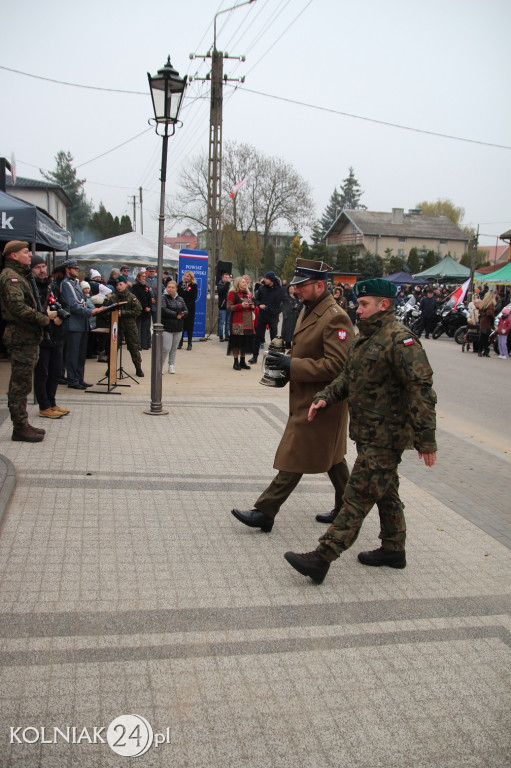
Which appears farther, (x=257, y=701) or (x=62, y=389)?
(x=62, y=389)

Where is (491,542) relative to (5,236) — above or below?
below

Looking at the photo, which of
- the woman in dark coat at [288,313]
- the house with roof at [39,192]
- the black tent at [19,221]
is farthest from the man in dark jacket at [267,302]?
the house with roof at [39,192]

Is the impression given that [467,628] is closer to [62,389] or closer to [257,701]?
[257,701]

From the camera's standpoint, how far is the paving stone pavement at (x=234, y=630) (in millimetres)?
2547

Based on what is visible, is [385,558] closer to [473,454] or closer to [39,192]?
[473,454]

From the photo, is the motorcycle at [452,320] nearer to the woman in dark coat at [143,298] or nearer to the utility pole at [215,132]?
the utility pole at [215,132]

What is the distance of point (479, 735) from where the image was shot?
2619mm

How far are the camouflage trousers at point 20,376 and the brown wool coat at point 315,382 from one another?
3.18 metres

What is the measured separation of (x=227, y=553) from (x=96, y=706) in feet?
5.52

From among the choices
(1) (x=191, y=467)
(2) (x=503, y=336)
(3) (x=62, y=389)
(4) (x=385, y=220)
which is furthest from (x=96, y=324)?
(4) (x=385, y=220)

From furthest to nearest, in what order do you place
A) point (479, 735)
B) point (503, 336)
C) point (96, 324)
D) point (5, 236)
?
point (503, 336), point (96, 324), point (5, 236), point (479, 735)

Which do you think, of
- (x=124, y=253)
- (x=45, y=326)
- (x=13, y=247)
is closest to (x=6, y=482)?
(x=45, y=326)

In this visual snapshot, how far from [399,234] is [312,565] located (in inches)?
2712

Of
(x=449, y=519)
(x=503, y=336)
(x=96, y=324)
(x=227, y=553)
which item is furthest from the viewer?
(x=503, y=336)
